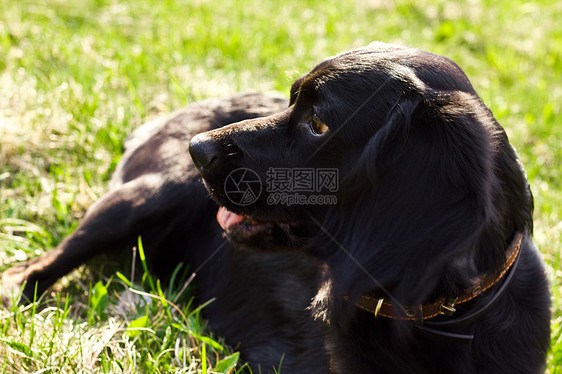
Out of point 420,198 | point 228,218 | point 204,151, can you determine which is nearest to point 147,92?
point 228,218

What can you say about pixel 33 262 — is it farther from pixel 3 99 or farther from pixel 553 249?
pixel 553 249

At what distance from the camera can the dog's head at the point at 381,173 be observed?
67.9 inches

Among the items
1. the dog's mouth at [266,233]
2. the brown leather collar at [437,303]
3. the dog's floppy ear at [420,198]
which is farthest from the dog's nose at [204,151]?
the brown leather collar at [437,303]

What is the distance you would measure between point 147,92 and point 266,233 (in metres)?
2.12

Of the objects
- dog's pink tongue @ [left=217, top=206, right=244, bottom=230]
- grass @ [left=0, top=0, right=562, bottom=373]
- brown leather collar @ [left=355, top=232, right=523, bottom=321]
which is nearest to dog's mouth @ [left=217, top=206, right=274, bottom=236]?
dog's pink tongue @ [left=217, top=206, right=244, bottom=230]

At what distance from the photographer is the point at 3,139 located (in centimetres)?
348

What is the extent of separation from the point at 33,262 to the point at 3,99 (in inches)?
54.5

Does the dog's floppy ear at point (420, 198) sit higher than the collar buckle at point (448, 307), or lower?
higher

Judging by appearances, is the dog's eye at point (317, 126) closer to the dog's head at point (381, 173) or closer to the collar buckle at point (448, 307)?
the dog's head at point (381, 173)

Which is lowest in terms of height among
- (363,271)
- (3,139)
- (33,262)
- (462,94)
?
(33,262)

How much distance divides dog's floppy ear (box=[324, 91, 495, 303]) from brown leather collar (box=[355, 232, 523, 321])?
5 cm

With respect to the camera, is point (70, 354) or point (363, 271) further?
point (70, 354)

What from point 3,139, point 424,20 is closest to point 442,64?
point 3,139

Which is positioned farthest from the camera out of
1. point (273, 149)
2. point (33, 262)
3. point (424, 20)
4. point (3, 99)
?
point (424, 20)
